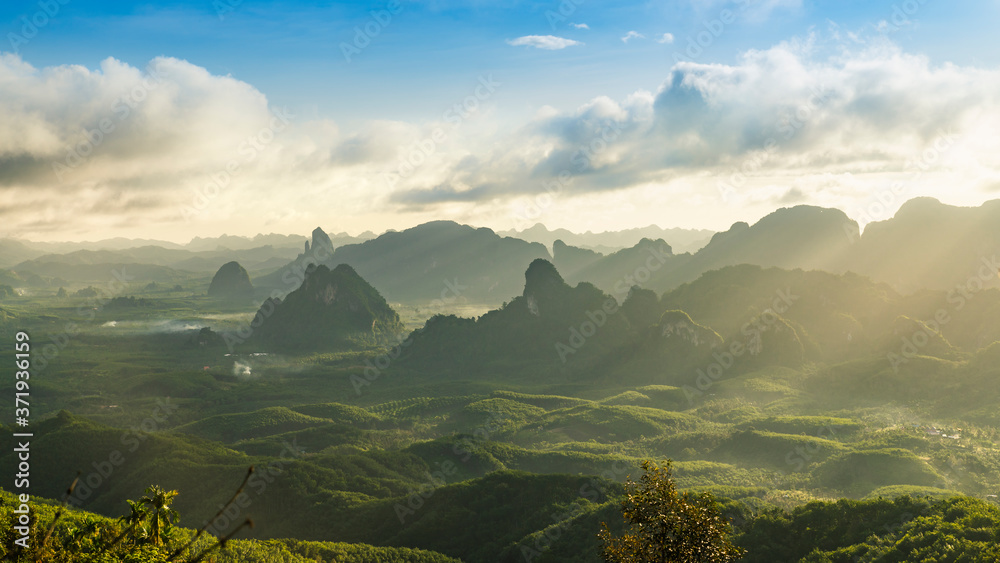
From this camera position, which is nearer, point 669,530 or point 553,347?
point 669,530

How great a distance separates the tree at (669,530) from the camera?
2564cm

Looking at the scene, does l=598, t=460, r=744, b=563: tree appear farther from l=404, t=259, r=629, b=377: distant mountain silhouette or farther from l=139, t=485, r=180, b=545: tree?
l=404, t=259, r=629, b=377: distant mountain silhouette

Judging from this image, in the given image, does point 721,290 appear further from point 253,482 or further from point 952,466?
point 253,482

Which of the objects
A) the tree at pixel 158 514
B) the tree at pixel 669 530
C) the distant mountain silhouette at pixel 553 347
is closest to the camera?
the tree at pixel 669 530

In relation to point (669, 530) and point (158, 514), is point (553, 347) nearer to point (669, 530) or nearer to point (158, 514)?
point (158, 514)

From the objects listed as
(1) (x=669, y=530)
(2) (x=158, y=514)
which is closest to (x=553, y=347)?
(2) (x=158, y=514)

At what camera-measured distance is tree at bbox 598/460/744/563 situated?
84.1 ft

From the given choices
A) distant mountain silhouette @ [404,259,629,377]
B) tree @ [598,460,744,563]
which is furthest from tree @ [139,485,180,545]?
distant mountain silhouette @ [404,259,629,377]

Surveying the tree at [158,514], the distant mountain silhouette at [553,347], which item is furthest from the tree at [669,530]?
the distant mountain silhouette at [553,347]

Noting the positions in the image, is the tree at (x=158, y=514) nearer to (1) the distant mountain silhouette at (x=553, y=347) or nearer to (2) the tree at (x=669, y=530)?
(2) the tree at (x=669, y=530)

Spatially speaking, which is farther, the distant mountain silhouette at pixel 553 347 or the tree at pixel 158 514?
the distant mountain silhouette at pixel 553 347

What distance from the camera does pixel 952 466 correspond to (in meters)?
86.0

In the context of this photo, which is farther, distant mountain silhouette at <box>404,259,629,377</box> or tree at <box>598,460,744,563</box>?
distant mountain silhouette at <box>404,259,629,377</box>

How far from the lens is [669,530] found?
26.1 metres
